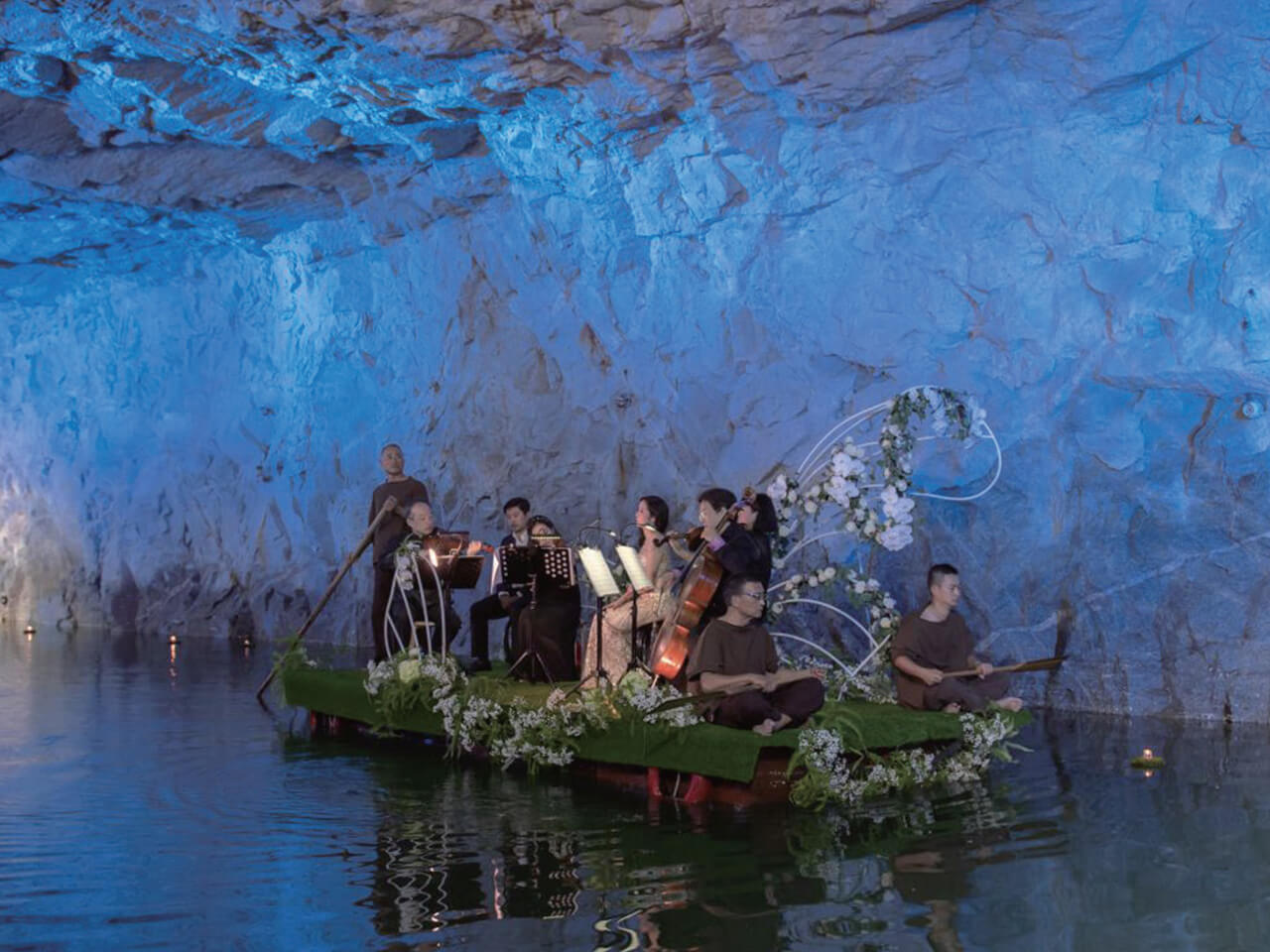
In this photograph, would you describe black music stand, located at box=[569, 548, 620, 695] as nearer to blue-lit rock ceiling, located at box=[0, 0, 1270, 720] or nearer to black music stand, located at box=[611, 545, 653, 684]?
black music stand, located at box=[611, 545, 653, 684]

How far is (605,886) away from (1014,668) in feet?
9.85

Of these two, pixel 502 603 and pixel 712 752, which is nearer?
pixel 712 752

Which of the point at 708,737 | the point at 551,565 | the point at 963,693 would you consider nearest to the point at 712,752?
the point at 708,737

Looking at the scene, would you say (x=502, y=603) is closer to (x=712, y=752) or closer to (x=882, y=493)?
(x=882, y=493)

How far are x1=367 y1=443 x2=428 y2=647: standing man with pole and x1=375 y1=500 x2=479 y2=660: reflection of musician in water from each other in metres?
0.14

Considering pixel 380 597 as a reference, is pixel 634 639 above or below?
below

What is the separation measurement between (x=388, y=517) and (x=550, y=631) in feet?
8.50

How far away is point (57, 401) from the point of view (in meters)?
22.2

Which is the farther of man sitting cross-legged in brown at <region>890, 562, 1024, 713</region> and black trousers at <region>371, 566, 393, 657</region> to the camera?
black trousers at <region>371, 566, 393, 657</region>

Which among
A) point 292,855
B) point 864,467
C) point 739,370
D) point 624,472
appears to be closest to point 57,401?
point 624,472

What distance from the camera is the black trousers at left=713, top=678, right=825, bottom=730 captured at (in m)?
7.30

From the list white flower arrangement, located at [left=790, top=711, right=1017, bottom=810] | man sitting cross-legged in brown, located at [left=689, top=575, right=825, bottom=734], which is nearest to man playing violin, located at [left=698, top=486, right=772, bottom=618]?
man sitting cross-legged in brown, located at [left=689, top=575, right=825, bottom=734]

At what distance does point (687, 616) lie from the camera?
820cm

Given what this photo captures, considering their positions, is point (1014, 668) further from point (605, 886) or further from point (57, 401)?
point (57, 401)
